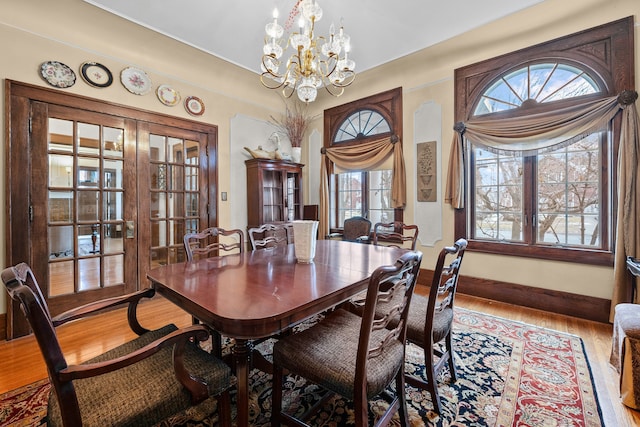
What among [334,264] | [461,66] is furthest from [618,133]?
[334,264]

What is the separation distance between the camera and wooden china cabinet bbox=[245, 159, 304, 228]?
4.03m

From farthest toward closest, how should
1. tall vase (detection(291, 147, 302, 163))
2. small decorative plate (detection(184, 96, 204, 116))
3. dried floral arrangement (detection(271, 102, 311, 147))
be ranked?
dried floral arrangement (detection(271, 102, 311, 147)) → tall vase (detection(291, 147, 302, 163)) → small decorative plate (detection(184, 96, 204, 116))

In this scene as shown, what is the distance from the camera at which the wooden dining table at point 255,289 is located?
3.27 ft

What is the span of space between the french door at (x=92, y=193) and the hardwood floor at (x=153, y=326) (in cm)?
31

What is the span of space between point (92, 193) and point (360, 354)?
10.4 feet

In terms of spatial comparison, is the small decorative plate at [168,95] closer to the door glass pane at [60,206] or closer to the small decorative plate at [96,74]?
the small decorative plate at [96,74]

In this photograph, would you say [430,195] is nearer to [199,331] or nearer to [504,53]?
[504,53]

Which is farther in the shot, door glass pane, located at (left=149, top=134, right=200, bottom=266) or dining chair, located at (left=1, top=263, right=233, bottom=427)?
door glass pane, located at (left=149, top=134, right=200, bottom=266)

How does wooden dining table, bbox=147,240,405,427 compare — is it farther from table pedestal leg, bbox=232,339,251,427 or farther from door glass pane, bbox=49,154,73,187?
door glass pane, bbox=49,154,73,187

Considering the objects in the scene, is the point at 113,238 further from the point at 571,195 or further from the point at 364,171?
the point at 571,195

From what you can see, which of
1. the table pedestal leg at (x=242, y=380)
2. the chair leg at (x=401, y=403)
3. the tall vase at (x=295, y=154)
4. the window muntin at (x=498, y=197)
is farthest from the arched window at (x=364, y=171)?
the table pedestal leg at (x=242, y=380)

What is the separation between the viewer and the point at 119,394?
0.97 m

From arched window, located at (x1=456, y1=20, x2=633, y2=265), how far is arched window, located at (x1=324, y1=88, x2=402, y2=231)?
0.95 meters

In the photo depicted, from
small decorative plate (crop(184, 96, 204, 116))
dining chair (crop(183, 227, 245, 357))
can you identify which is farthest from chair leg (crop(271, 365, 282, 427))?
small decorative plate (crop(184, 96, 204, 116))
